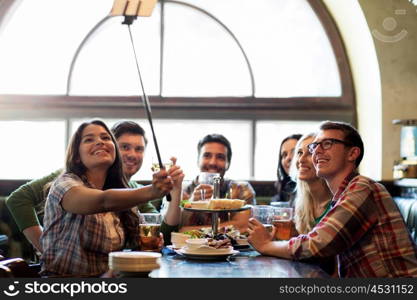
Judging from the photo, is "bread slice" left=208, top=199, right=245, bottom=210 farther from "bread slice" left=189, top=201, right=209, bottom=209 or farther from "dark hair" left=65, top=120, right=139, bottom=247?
"dark hair" left=65, top=120, right=139, bottom=247

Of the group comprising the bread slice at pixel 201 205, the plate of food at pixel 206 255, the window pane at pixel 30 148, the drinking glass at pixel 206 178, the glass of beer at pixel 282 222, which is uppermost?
the window pane at pixel 30 148

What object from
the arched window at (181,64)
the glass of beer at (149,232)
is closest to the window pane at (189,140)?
the arched window at (181,64)

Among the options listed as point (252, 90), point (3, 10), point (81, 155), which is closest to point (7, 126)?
point (3, 10)

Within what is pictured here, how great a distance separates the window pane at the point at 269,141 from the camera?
17.6 ft

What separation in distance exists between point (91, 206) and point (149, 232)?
332 mm

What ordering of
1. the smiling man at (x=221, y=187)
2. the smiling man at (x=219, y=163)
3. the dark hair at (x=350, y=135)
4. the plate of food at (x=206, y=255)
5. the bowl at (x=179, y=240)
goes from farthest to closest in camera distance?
the smiling man at (x=219, y=163) → the smiling man at (x=221, y=187) → the bowl at (x=179, y=240) → the dark hair at (x=350, y=135) → the plate of food at (x=206, y=255)

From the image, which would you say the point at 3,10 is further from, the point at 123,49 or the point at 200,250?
the point at 200,250

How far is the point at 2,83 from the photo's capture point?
525 centimetres

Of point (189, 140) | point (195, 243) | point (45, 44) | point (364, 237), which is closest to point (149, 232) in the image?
point (195, 243)

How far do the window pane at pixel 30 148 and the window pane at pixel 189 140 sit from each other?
0.20 m

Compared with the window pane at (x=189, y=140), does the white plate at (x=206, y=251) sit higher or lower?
lower

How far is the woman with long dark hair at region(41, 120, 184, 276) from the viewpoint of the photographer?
7.85 feet

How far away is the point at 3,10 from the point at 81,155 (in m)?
2.87

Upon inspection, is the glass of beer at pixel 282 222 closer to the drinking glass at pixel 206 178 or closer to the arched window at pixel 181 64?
the drinking glass at pixel 206 178
